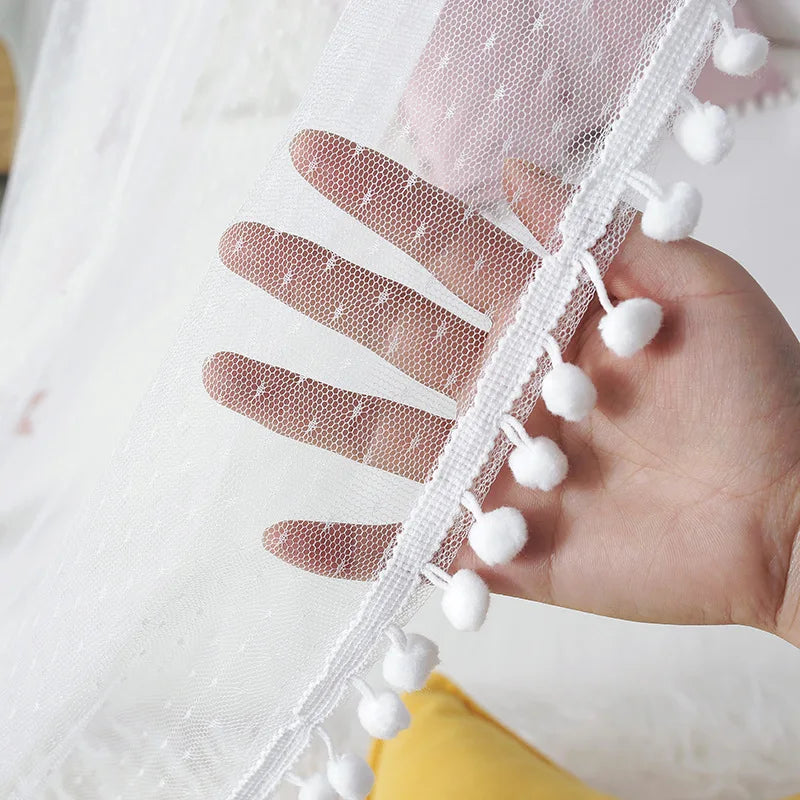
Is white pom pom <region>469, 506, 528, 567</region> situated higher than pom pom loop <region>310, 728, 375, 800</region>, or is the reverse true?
white pom pom <region>469, 506, 528, 567</region>

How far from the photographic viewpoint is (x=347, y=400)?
1.59ft

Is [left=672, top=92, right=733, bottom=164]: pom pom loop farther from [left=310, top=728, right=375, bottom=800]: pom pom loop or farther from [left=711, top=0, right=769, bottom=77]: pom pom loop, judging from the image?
[left=310, top=728, right=375, bottom=800]: pom pom loop

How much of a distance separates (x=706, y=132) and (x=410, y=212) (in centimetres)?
15

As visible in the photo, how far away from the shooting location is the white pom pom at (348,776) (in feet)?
1.60

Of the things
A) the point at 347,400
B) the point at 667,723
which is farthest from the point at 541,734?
the point at 347,400

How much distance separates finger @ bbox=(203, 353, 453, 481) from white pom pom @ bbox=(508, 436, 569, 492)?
0.05 meters

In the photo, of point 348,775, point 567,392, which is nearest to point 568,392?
point 567,392

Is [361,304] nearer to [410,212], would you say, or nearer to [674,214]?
[410,212]

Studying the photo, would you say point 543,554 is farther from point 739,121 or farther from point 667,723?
point 739,121

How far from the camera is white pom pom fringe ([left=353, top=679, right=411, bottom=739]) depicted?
0.47 meters

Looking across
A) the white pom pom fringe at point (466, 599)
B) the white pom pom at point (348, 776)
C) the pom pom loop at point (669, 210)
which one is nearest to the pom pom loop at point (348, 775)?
the white pom pom at point (348, 776)

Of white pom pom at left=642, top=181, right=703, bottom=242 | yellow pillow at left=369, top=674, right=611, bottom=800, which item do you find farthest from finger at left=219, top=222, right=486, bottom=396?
yellow pillow at left=369, top=674, right=611, bottom=800

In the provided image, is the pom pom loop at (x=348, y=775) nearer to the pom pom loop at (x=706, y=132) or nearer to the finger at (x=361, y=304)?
the finger at (x=361, y=304)

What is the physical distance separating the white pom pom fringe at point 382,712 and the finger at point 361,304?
0.53ft
